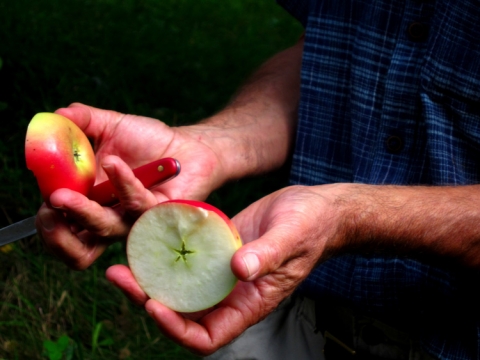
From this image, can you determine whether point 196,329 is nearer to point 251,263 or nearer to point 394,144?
point 251,263

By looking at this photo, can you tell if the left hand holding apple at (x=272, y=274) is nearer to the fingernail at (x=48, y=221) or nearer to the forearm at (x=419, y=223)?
the forearm at (x=419, y=223)

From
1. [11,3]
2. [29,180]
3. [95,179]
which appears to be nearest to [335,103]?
[95,179]

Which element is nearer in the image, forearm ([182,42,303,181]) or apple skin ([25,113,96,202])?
apple skin ([25,113,96,202])

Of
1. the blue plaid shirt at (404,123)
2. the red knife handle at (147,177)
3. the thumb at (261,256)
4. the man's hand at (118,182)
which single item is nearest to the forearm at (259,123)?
the man's hand at (118,182)

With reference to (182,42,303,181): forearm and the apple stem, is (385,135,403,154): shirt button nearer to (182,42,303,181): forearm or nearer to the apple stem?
(182,42,303,181): forearm

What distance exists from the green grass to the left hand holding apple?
1040mm

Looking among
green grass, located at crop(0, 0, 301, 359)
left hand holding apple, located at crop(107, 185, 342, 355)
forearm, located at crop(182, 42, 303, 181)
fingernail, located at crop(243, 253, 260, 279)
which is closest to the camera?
fingernail, located at crop(243, 253, 260, 279)

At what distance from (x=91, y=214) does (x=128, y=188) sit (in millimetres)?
101

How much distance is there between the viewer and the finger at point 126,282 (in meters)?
1.41

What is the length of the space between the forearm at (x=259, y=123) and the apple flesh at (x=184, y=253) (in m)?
0.44

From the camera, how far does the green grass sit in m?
2.45

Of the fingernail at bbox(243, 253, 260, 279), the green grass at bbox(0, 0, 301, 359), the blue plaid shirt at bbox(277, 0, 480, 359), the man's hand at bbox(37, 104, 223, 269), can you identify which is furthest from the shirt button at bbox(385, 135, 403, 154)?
the green grass at bbox(0, 0, 301, 359)

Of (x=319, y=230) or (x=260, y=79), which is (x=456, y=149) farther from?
(x=260, y=79)

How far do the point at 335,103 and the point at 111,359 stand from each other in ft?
4.01
